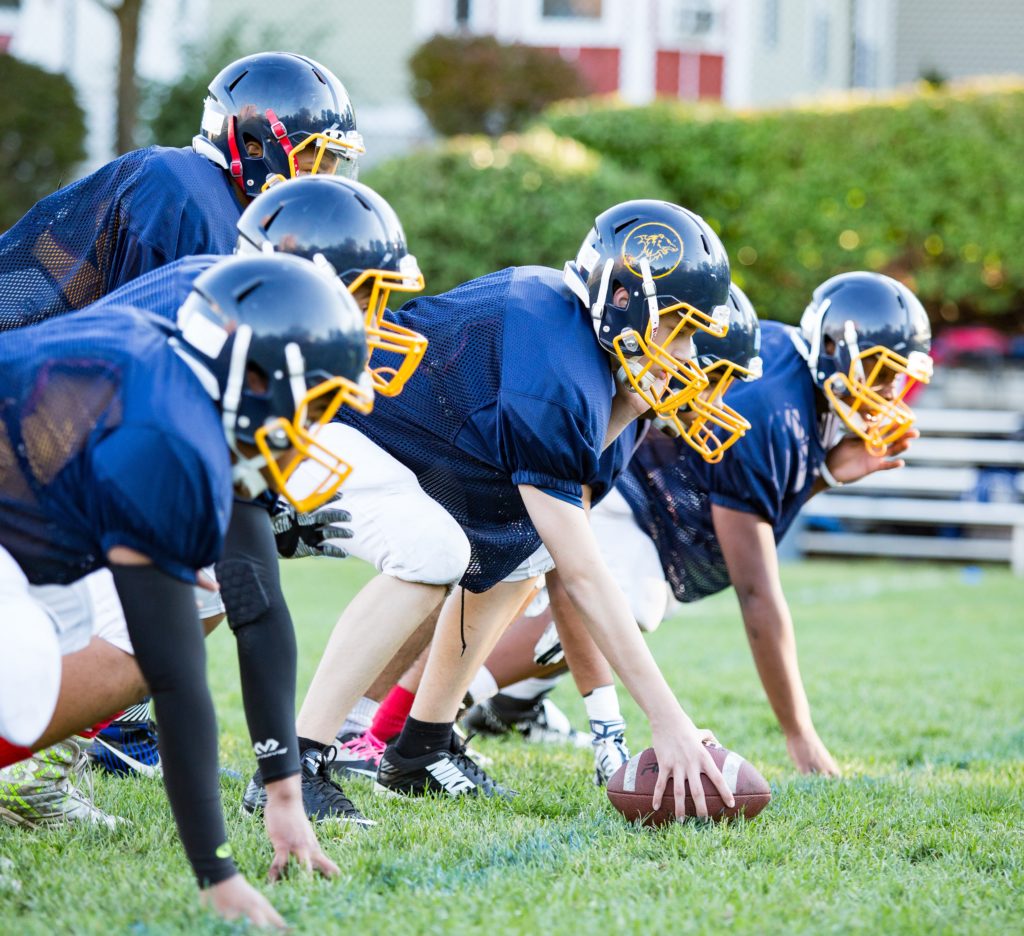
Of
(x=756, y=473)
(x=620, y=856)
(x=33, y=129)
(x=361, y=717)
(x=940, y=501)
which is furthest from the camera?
(x=33, y=129)

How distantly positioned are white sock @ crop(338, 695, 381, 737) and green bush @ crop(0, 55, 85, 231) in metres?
10.0

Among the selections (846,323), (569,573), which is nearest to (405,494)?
(569,573)

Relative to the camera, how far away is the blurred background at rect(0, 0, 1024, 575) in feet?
37.7

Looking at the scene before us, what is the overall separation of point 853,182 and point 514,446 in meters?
10.2

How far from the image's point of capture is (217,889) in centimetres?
231

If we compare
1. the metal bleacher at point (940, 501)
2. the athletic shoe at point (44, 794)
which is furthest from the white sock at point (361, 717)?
the metal bleacher at point (940, 501)

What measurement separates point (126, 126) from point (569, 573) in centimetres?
888

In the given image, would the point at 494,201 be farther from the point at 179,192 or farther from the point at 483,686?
the point at 179,192

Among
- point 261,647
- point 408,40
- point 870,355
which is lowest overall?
point 261,647

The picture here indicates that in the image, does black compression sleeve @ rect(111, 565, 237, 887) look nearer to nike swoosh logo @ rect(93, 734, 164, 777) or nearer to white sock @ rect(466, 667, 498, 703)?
nike swoosh logo @ rect(93, 734, 164, 777)

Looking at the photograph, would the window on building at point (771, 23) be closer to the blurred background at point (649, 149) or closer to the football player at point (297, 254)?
the blurred background at point (649, 149)

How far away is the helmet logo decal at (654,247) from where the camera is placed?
10.5 ft

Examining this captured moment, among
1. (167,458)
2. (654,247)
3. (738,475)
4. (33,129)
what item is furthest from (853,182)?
(167,458)

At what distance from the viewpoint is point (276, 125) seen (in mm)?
3395
